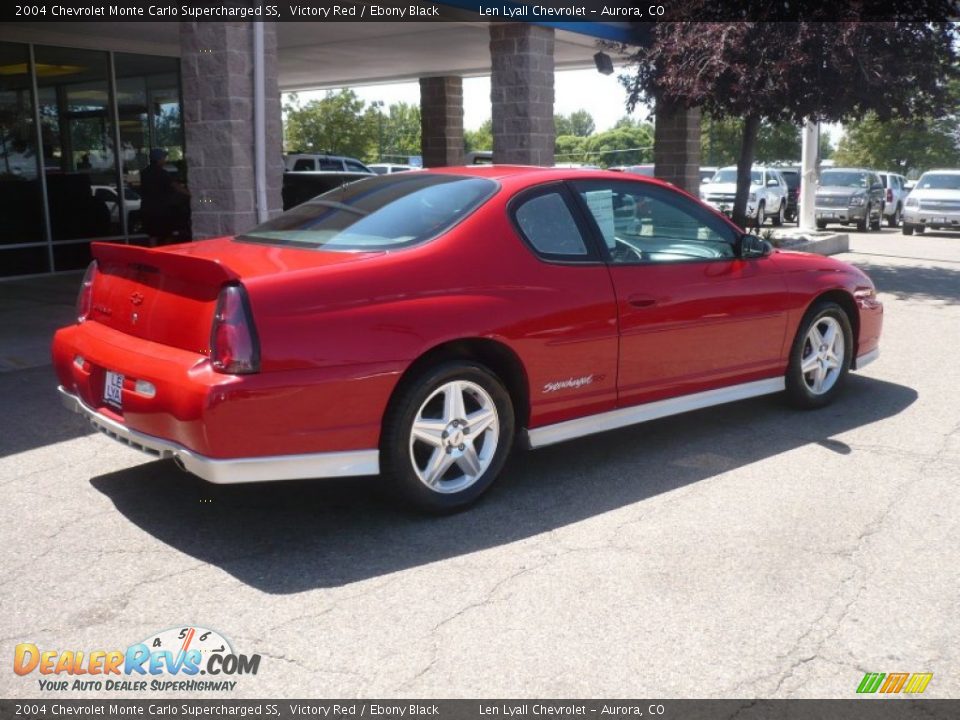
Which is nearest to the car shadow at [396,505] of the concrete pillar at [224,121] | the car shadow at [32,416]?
the car shadow at [32,416]

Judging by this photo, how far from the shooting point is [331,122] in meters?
62.4

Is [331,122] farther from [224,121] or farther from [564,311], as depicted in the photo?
[564,311]

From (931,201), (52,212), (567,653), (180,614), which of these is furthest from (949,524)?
(931,201)

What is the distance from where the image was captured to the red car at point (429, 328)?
4.05 meters

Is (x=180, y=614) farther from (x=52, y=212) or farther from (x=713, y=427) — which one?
(x=52, y=212)

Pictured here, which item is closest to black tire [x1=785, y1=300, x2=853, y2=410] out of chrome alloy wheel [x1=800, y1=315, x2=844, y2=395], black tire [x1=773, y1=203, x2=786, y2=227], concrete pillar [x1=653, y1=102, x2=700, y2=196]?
chrome alloy wheel [x1=800, y1=315, x2=844, y2=395]

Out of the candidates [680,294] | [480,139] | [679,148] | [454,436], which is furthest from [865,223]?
[480,139]

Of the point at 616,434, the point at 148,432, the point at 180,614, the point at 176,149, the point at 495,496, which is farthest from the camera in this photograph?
the point at 176,149

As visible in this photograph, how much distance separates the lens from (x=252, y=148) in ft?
29.8

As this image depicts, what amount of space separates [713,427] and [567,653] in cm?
315

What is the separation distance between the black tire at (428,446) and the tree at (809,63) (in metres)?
10.7

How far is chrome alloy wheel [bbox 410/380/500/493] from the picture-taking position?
452cm

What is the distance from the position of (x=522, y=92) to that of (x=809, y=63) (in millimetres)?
4235

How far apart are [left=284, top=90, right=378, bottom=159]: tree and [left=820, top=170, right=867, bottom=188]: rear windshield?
132 ft
